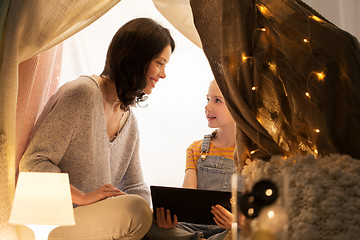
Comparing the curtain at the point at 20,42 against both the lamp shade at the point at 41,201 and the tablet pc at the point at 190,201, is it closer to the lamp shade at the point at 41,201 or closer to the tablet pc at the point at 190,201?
the lamp shade at the point at 41,201

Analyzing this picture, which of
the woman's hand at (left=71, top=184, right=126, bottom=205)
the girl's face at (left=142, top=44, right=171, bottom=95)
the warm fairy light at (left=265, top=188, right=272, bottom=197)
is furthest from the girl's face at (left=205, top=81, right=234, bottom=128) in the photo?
the warm fairy light at (left=265, top=188, right=272, bottom=197)

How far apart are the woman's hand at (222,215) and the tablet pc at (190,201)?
2cm

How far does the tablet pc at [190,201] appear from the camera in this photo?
173 cm

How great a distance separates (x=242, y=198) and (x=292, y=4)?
2.59 feet

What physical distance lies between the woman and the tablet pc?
0.10 meters

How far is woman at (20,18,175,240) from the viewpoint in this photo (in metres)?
1.66

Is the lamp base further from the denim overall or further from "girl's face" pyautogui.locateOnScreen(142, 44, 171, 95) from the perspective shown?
"girl's face" pyautogui.locateOnScreen(142, 44, 171, 95)

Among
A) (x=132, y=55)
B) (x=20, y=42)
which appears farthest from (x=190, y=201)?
(x=20, y=42)

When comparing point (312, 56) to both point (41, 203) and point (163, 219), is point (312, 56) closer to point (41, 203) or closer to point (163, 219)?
point (163, 219)

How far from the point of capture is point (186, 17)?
201cm

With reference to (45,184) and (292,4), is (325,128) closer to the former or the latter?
(292,4)

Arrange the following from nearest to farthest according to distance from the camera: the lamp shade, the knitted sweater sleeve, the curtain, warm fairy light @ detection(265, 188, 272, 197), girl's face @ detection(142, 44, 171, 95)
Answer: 1. warm fairy light @ detection(265, 188, 272, 197)
2. the lamp shade
3. the curtain
4. the knitted sweater sleeve
5. girl's face @ detection(142, 44, 171, 95)

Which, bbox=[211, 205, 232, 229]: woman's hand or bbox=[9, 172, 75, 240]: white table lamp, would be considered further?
bbox=[211, 205, 232, 229]: woman's hand

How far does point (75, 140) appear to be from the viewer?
6.25 ft
